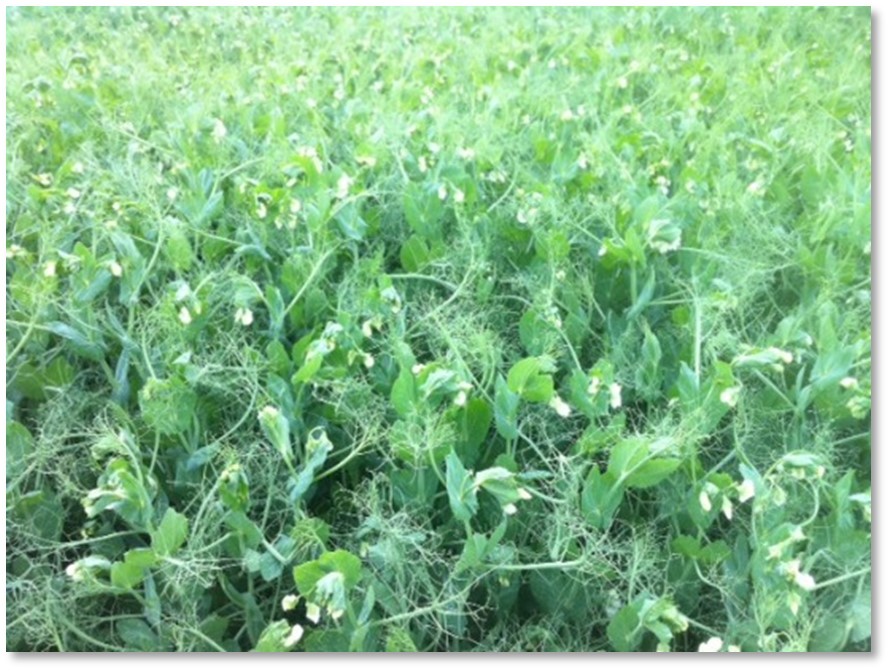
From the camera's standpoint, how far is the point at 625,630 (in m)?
1.21

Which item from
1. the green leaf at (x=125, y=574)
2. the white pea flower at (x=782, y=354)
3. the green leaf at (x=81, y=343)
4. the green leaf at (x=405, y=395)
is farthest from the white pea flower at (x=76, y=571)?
the white pea flower at (x=782, y=354)

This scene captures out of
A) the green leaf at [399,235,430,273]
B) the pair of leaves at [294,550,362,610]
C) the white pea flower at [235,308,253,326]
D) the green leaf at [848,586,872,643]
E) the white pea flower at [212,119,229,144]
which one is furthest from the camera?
the white pea flower at [212,119,229,144]

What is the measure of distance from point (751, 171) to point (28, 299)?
1.15 m

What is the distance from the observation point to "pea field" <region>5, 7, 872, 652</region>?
122 cm

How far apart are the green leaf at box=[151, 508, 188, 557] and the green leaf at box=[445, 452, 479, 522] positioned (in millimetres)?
319

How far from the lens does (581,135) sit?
179cm

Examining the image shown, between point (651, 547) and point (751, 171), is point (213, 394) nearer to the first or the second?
point (651, 547)

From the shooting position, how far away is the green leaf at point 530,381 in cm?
128

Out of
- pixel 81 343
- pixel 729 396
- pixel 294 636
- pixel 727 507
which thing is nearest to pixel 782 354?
pixel 729 396

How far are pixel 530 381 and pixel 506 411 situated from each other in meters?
0.05

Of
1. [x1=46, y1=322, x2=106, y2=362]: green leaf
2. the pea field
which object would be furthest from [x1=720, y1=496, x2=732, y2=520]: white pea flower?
[x1=46, y1=322, x2=106, y2=362]: green leaf

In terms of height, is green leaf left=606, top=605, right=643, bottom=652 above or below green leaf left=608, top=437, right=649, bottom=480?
below

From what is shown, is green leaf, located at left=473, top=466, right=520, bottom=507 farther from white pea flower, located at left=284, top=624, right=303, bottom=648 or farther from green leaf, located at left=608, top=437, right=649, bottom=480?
white pea flower, located at left=284, top=624, right=303, bottom=648

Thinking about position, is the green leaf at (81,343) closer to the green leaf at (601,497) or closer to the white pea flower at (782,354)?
the green leaf at (601,497)
